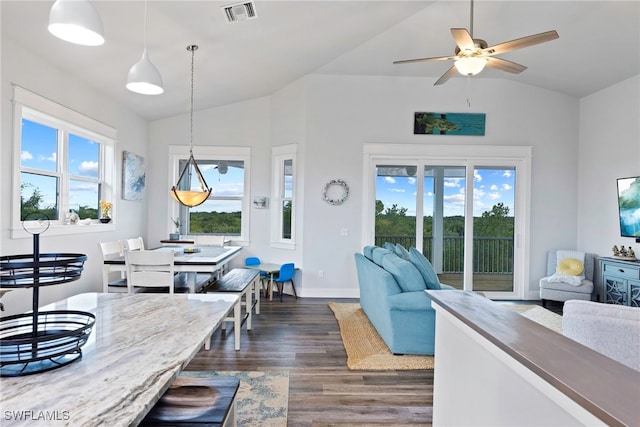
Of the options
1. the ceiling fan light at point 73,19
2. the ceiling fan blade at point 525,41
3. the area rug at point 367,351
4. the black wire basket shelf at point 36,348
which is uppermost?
the ceiling fan blade at point 525,41

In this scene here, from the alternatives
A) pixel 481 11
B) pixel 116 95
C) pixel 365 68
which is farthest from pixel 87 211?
pixel 481 11

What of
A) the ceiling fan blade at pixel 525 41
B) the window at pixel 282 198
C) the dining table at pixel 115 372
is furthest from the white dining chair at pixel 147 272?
the ceiling fan blade at pixel 525 41

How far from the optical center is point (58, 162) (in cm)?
384

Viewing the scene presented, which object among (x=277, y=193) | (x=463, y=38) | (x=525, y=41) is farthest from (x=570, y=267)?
(x=277, y=193)

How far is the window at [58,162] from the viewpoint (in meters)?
3.24

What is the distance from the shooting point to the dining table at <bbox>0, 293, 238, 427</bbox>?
0.65 metres

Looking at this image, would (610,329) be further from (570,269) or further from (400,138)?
(400,138)

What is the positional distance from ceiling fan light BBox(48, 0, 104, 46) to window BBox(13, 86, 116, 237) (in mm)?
1730

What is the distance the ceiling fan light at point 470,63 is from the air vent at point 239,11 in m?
2.00

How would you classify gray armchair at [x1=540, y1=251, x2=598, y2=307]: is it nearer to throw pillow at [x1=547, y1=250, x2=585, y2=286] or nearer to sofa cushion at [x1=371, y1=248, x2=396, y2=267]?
throw pillow at [x1=547, y1=250, x2=585, y2=286]

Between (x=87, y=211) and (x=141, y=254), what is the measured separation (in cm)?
185

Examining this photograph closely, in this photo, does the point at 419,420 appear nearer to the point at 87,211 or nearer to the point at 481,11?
the point at 481,11

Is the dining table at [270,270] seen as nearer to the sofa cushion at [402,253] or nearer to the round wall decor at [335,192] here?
the round wall decor at [335,192]

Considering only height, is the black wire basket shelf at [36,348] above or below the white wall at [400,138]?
below
